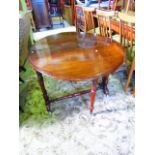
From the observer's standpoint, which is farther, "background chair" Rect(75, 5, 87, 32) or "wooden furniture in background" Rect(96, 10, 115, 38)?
"background chair" Rect(75, 5, 87, 32)

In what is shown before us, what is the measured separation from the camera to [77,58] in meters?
1.54

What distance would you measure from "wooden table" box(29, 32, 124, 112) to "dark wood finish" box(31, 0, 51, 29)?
12.3ft

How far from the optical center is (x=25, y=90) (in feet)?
7.54

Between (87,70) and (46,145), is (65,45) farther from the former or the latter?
(46,145)

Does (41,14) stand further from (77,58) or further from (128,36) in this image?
(77,58)

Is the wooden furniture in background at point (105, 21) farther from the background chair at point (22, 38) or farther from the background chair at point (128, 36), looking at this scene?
the background chair at point (22, 38)

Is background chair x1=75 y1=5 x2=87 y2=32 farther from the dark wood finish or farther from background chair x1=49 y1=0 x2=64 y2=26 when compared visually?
background chair x1=49 y1=0 x2=64 y2=26

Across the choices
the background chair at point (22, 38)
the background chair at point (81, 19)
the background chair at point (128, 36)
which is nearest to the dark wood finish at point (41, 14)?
the background chair at point (81, 19)

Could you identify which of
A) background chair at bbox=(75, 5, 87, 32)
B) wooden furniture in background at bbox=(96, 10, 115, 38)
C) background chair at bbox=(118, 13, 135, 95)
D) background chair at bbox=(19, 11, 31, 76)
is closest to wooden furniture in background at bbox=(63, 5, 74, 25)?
background chair at bbox=(75, 5, 87, 32)

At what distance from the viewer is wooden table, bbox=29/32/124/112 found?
4.42 ft

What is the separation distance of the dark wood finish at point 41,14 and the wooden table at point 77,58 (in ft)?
12.3

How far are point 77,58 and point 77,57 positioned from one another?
0.07 ft
